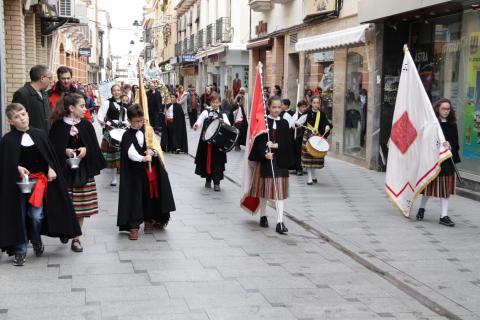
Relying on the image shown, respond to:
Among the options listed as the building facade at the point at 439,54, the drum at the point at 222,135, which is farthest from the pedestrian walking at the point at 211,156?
the building facade at the point at 439,54

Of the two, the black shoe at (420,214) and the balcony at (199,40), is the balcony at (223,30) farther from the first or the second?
the black shoe at (420,214)

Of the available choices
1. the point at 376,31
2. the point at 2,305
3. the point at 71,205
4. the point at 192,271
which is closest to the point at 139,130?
the point at 71,205

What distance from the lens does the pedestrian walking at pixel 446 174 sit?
8.55 m

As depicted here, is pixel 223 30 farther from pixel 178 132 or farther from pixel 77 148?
pixel 77 148

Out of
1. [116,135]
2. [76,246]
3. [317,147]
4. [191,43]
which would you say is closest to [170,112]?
[317,147]

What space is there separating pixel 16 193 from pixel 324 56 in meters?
12.4

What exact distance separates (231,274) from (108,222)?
288cm

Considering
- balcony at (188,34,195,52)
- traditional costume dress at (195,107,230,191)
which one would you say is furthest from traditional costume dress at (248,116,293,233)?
balcony at (188,34,195,52)

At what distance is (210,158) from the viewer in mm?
11367

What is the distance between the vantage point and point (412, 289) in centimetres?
570

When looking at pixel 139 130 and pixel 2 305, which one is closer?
pixel 2 305

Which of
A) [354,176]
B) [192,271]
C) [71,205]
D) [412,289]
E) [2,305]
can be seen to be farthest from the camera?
[354,176]

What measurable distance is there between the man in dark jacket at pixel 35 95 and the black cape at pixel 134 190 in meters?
1.06

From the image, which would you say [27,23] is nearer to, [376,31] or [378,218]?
[376,31]
